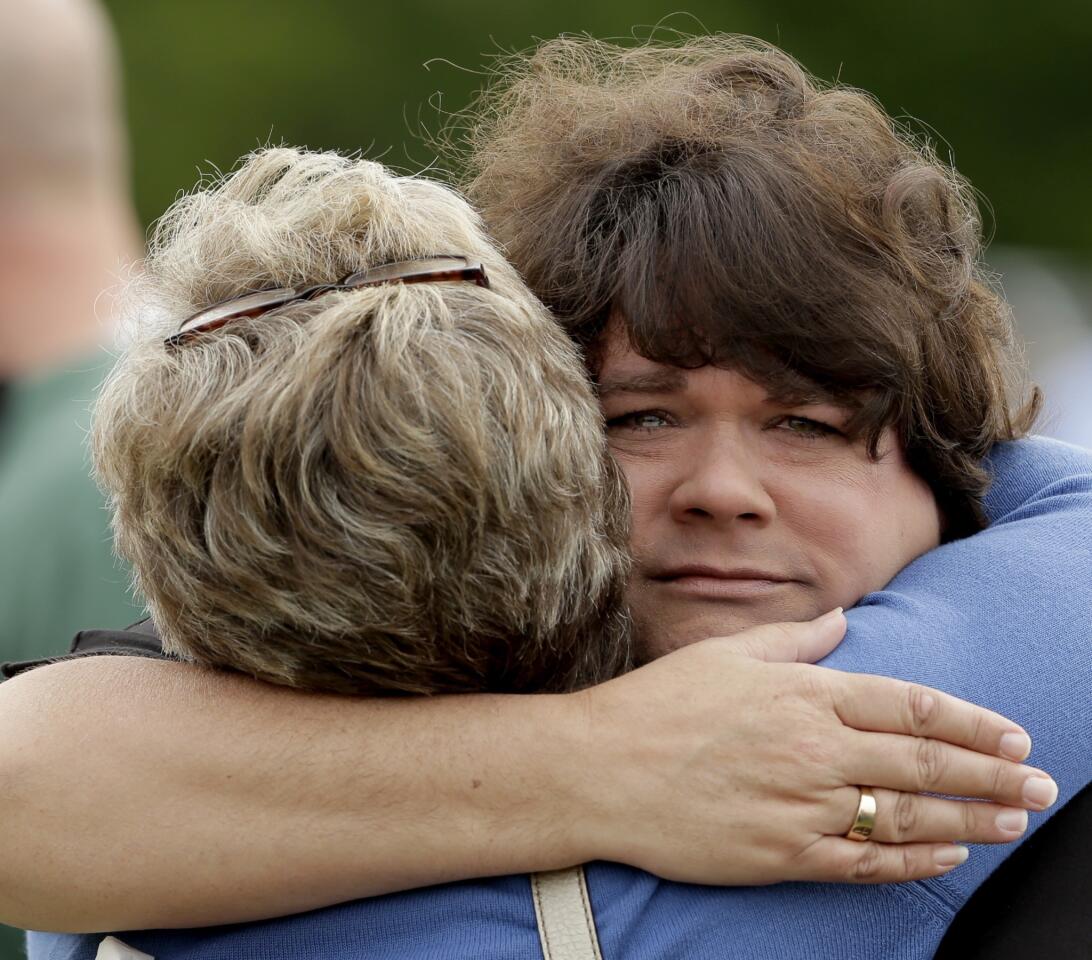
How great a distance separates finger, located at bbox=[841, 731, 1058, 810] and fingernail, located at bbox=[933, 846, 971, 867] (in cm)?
7

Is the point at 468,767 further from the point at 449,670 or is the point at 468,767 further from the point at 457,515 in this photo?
the point at 457,515

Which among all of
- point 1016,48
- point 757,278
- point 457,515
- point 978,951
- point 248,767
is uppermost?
point 757,278

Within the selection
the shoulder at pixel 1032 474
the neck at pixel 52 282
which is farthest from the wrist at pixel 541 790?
the neck at pixel 52 282

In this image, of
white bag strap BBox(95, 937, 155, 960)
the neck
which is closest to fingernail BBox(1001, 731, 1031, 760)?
white bag strap BBox(95, 937, 155, 960)

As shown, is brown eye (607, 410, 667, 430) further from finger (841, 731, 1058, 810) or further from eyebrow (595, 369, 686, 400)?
finger (841, 731, 1058, 810)

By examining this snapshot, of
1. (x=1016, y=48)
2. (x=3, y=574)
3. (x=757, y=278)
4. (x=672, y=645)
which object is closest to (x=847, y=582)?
(x=672, y=645)

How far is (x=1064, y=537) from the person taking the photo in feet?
6.79

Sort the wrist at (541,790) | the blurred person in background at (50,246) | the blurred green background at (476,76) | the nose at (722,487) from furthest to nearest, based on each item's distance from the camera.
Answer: the blurred green background at (476,76), the blurred person in background at (50,246), the nose at (722,487), the wrist at (541,790)

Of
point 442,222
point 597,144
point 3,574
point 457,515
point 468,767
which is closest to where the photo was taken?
point 457,515

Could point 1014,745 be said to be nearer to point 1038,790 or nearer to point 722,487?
point 1038,790

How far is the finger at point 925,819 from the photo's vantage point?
1680 mm

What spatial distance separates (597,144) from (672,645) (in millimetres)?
749

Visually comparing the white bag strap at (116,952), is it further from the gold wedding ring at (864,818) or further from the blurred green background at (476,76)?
A: the blurred green background at (476,76)

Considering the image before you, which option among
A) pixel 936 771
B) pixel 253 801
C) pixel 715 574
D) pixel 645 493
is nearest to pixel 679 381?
pixel 645 493
